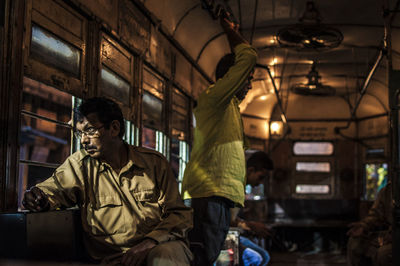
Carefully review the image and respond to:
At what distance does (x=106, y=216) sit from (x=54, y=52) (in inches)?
55.9

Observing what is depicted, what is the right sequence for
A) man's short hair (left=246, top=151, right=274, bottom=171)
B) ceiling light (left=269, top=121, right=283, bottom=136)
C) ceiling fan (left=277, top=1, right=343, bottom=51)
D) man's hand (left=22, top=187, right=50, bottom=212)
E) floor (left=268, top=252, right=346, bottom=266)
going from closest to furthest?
man's hand (left=22, top=187, right=50, bottom=212), man's short hair (left=246, top=151, right=274, bottom=171), ceiling fan (left=277, top=1, right=343, bottom=51), floor (left=268, top=252, right=346, bottom=266), ceiling light (left=269, top=121, right=283, bottom=136)

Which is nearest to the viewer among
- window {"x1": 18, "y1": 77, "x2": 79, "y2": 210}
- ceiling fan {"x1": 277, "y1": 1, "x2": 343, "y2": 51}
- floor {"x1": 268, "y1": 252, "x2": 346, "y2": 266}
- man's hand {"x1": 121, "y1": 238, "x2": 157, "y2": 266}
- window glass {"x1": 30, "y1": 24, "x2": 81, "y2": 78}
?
man's hand {"x1": 121, "y1": 238, "x2": 157, "y2": 266}

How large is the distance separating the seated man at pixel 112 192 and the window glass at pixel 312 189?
11194mm

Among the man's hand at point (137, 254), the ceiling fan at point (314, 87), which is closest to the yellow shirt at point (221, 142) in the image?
the man's hand at point (137, 254)

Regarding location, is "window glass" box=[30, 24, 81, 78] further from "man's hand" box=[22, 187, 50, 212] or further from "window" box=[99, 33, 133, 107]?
"man's hand" box=[22, 187, 50, 212]

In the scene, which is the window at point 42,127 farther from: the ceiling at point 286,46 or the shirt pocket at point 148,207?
the shirt pocket at point 148,207

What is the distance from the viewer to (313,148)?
519 inches

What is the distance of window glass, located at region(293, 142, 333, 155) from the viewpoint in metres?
13.1

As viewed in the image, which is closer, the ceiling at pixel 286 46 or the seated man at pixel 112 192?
the seated man at pixel 112 192

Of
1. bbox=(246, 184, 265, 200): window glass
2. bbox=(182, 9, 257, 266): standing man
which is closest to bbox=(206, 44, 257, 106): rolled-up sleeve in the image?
bbox=(182, 9, 257, 266): standing man

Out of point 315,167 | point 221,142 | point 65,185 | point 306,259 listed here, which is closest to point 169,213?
point 65,185

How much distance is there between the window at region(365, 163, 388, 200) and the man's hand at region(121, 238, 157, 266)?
1106cm

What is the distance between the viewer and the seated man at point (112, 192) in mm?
2195

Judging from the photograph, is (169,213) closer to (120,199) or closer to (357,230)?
(120,199)
